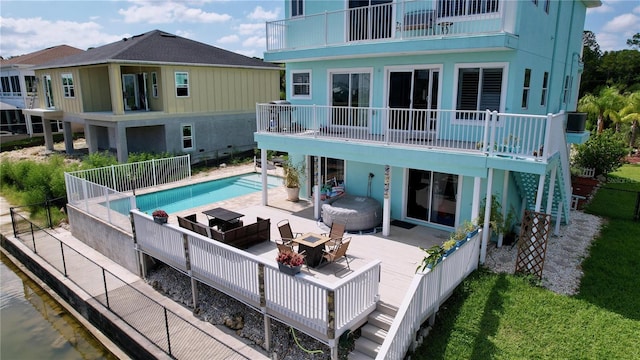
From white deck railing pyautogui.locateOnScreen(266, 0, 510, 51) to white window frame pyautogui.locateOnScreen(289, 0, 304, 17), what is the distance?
54 centimetres

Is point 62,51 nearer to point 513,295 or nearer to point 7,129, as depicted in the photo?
point 7,129

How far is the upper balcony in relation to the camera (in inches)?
440

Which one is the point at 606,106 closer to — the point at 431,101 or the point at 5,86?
the point at 431,101

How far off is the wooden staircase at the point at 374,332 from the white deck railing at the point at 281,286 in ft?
0.82

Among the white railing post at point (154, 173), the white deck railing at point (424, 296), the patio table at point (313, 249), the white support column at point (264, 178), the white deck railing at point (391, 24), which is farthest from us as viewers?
the white railing post at point (154, 173)

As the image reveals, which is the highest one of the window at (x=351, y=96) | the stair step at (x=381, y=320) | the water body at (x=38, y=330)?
the window at (x=351, y=96)

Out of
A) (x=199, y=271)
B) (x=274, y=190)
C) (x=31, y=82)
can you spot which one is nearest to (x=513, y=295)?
(x=199, y=271)

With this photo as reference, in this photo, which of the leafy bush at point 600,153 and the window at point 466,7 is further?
the leafy bush at point 600,153

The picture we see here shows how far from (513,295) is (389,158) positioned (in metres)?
4.81

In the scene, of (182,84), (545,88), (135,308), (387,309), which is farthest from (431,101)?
(182,84)

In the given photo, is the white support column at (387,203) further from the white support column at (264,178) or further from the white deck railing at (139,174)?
the white deck railing at (139,174)

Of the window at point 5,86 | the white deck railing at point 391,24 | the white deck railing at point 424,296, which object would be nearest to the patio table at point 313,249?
the white deck railing at point 424,296

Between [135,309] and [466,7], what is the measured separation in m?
12.1

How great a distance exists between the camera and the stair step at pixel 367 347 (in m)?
7.61
